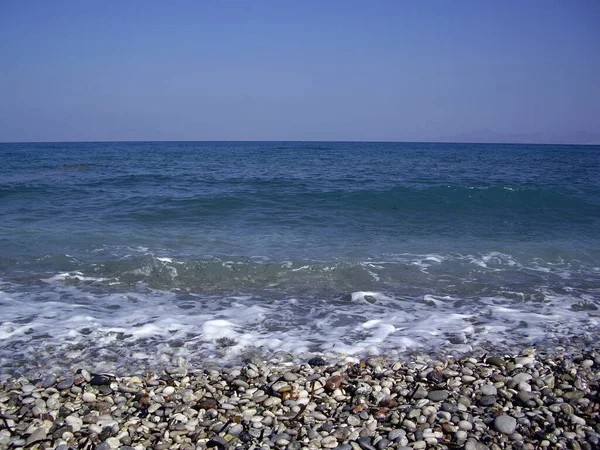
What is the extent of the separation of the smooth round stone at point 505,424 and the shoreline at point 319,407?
10 millimetres

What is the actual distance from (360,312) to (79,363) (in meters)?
3.75

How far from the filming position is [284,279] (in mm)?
8453

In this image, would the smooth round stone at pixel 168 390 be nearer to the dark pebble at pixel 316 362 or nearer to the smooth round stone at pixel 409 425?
the dark pebble at pixel 316 362

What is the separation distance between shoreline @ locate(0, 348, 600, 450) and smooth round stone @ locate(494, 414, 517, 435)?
10 millimetres

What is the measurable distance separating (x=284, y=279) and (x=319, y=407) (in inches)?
165

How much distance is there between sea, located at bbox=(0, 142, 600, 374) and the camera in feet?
18.8

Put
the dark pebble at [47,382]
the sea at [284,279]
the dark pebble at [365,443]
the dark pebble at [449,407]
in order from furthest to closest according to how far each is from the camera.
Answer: the sea at [284,279], the dark pebble at [47,382], the dark pebble at [449,407], the dark pebble at [365,443]

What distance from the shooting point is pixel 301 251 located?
406 inches

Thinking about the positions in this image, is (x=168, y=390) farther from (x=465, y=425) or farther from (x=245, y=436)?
(x=465, y=425)

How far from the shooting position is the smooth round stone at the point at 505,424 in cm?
395

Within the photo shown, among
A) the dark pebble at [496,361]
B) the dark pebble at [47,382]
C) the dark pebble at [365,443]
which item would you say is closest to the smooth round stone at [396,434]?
the dark pebble at [365,443]

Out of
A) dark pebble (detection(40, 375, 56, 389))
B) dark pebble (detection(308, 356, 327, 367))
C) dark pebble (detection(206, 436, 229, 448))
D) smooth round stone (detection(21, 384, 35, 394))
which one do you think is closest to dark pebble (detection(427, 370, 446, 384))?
dark pebble (detection(308, 356, 327, 367))

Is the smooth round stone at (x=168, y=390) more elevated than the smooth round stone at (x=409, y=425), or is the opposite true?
the smooth round stone at (x=168, y=390)

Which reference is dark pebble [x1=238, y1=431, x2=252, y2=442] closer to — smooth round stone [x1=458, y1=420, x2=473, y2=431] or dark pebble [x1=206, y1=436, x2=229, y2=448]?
dark pebble [x1=206, y1=436, x2=229, y2=448]
